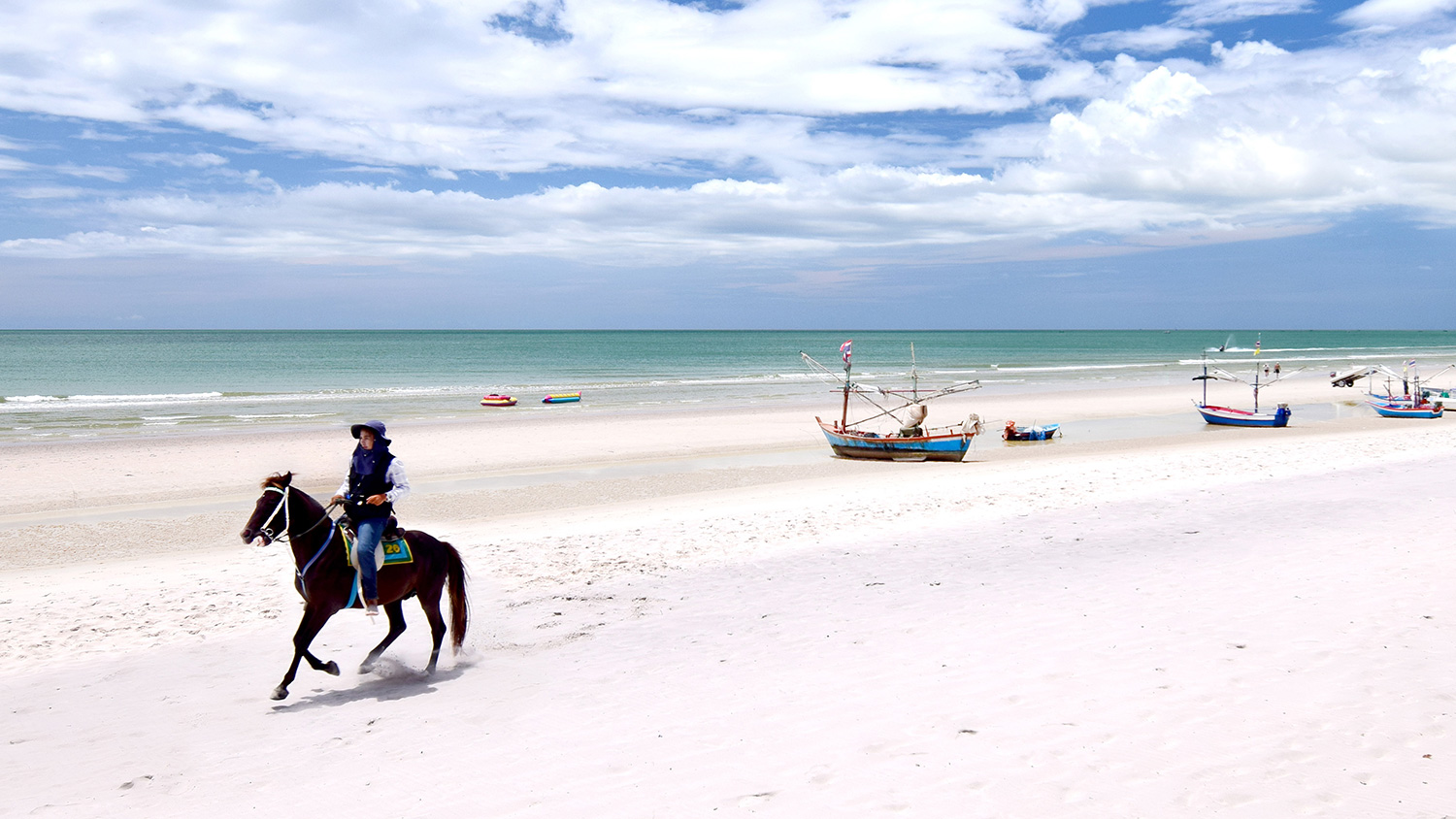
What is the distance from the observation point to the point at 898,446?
26031 millimetres

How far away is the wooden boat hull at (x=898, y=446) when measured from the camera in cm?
2517

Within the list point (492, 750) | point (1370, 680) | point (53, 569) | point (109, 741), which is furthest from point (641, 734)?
point (53, 569)

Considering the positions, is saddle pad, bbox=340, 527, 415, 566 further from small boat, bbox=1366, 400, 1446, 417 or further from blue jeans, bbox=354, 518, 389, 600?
small boat, bbox=1366, 400, 1446, 417

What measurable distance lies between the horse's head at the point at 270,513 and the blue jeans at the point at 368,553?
0.64 m

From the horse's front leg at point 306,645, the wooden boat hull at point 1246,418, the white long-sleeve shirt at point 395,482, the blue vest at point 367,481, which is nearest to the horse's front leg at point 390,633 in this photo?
the horse's front leg at point 306,645

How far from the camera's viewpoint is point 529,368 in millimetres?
80312

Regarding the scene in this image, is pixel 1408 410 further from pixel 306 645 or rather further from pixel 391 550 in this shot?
pixel 306 645

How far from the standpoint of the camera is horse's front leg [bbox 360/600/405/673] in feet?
26.2

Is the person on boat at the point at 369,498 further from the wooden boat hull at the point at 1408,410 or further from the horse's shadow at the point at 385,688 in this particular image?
the wooden boat hull at the point at 1408,410

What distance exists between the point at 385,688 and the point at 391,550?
4.00 ft

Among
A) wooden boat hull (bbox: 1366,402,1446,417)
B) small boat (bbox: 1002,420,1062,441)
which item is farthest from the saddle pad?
wooden boat hull (bbox: 1366,402,1446,417)

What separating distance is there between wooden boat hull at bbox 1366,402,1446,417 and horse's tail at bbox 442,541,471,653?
1632 inches

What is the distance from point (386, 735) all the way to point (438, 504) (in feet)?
40.3

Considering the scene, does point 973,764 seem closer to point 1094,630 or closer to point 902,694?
point 902,694
